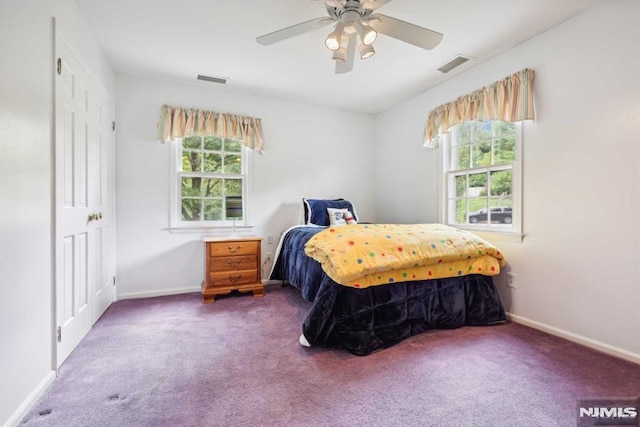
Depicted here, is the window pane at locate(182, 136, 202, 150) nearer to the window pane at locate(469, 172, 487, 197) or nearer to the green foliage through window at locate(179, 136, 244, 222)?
the green foliage through window at locate(179, 136, 244, 222)

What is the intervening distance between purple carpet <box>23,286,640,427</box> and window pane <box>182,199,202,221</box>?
1.38 meters

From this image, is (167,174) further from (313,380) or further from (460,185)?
(460,185)

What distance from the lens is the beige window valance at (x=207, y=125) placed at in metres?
3.29

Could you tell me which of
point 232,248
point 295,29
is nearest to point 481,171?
point 295,29

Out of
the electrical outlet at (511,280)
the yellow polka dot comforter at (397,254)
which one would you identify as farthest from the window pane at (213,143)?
the electrical outlet at (511,280)

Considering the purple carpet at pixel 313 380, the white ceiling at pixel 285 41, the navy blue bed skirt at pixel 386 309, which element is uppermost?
the white ceiling at pixel 285 41

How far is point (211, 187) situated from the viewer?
3.60 meters

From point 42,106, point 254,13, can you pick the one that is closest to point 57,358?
point 42,106

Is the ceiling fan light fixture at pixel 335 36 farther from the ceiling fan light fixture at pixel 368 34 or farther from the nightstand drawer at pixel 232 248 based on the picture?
the nightstand drawer at pixel 232 248

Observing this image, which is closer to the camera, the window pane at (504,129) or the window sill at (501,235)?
the window sill at (501,235)

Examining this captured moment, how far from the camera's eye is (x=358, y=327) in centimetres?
204

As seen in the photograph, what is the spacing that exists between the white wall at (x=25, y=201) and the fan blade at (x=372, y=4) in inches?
70.3

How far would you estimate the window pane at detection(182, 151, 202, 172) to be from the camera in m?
3.49

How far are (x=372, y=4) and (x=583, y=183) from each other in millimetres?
2003
